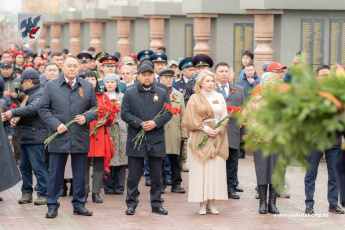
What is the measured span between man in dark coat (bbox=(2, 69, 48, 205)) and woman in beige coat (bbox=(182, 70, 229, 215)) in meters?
2.12

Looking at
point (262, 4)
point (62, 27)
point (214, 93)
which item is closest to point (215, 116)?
point (214, 93)

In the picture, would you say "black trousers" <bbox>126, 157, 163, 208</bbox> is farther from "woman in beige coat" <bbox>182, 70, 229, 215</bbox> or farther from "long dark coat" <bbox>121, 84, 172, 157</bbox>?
"woman in beige coat" <bbox>182, 70, 229, 215</bbox>

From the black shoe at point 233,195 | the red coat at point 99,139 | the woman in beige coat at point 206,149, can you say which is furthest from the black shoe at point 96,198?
the black shoe at point 233,195

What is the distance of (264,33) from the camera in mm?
17250

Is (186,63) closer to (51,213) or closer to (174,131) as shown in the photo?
(174,131)

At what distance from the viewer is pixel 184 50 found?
24.5 m

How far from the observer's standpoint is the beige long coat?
12383mm

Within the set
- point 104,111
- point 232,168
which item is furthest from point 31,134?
point 232,168

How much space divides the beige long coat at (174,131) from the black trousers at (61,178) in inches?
83.9

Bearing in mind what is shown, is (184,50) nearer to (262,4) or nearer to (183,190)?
(262,4)

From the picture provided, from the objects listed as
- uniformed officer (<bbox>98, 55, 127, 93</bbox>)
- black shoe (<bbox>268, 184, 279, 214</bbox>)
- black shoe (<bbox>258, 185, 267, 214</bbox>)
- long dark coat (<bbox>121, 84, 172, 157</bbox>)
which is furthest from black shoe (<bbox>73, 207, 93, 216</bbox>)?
uniformed officer (<bbox>98, 55, 127, 93</bbox>)

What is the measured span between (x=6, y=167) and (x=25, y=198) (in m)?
0.99

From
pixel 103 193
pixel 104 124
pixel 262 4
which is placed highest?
pixel 262 4

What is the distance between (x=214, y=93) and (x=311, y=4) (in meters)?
6.95
